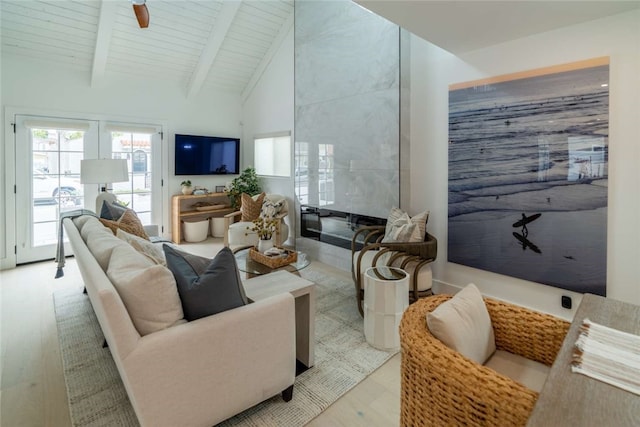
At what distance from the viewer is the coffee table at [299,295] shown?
203cm

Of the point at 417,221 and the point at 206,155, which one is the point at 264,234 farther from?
the point at 206,155

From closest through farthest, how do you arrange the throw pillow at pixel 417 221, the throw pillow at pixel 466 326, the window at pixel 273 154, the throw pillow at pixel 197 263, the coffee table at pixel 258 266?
the throw pillow at pixel 466 326
the throw pillow at pixel 197 263
the coffee table at pixel 258 266
the throw pillow at pixel 417 221
the window at pixel 273 154

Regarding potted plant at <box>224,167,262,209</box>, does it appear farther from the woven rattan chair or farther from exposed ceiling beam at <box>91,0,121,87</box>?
the woven rattan chair

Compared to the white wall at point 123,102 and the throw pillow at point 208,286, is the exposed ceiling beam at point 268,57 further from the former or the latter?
the throw pillow at point 208,286

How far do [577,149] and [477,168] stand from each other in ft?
2.45

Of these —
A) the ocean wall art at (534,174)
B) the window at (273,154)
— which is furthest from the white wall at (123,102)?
the ocean wall art at (534,174)

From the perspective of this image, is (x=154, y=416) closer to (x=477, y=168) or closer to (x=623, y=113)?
(x=477, y=168)

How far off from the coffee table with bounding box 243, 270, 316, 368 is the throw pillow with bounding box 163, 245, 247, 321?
0.96ft

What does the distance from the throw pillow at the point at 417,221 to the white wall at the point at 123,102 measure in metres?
4.09

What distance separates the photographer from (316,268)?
442 cm

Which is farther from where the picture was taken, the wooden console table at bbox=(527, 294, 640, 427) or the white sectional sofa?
the white sectional sofa

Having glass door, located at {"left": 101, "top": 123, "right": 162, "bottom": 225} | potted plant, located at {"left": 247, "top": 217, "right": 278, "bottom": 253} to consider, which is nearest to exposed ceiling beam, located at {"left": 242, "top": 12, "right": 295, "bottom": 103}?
glass door, located at {"left": 101, "top": 123, "right": 162, "bottom": 225}

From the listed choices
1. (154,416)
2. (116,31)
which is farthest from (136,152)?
(154,416)

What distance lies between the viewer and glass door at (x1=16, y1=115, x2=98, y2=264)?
14.9 ft
